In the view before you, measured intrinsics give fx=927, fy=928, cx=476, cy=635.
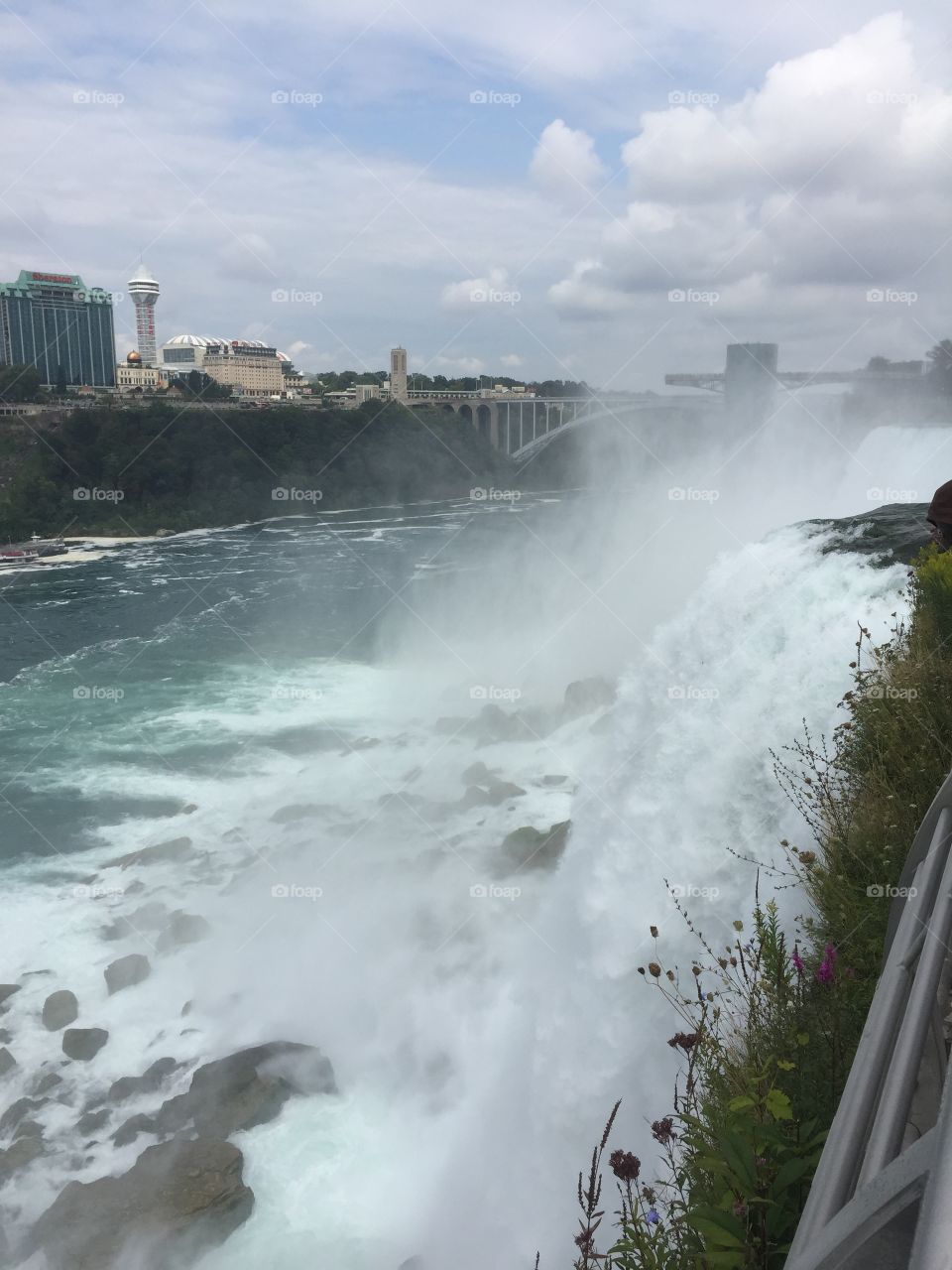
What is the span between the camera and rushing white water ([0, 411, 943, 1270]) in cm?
596

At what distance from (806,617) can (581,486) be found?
50790 mm

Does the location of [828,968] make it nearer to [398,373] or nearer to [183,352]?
[398,373]

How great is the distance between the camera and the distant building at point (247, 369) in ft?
289

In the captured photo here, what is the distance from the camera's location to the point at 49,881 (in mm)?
12266

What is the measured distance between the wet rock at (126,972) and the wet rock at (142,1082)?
1.43 meters

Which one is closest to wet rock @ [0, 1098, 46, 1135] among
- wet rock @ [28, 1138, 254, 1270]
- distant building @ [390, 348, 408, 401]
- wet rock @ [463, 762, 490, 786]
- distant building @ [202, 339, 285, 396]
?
wet rock @ [28, 1138, 254, 1270]

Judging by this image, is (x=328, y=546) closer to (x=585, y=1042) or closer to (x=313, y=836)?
(x=313, y=836)

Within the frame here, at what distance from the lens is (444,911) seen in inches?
428

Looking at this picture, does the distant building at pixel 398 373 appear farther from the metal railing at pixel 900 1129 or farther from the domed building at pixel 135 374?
the metal railing at pixel 900 1129

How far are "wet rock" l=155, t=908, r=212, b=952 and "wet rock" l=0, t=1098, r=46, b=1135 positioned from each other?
2389mm

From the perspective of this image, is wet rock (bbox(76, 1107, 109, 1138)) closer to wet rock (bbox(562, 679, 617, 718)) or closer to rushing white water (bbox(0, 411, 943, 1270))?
rushing white water (bbox(0, 411, 943, 1270))

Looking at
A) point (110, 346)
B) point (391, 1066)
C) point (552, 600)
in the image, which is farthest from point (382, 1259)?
point (110, 346)

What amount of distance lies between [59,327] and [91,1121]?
9788 centimetres

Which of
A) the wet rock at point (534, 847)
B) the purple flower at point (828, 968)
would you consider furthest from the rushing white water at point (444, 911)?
the purple flower at point (828, 968)
